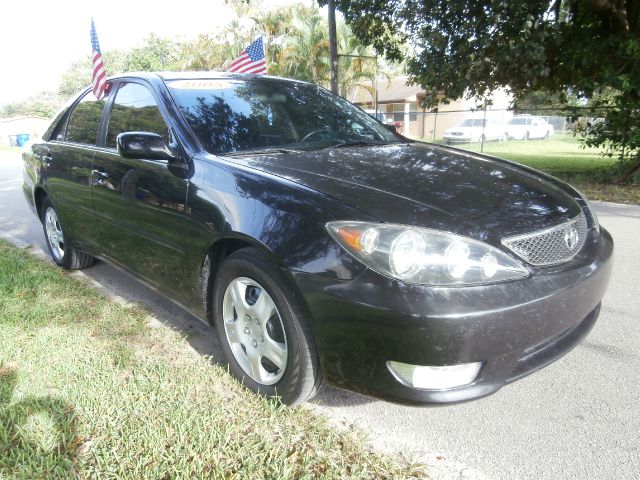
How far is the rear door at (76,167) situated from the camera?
355cm

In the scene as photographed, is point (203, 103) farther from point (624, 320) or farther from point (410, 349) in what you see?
point (624, 320)

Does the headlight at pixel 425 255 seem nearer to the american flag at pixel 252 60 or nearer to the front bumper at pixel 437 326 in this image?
the front bumper at pixel 437 326

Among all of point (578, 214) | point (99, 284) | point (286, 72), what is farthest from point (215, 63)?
point (578, 214)

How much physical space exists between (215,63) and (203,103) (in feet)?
100

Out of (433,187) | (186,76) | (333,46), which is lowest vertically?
(433,187)

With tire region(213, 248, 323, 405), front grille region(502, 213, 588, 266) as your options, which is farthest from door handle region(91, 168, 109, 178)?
front grille region(502, 213, 588, 266)

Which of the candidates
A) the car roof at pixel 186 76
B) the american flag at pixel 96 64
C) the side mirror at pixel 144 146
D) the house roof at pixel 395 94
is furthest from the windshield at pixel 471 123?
the side mirror at pixel 144 146

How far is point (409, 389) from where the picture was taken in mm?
1854

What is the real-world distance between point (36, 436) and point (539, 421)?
214 centimetres

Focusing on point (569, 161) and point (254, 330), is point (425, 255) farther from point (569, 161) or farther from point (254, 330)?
point (569, 161)

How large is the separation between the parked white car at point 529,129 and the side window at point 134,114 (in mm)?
18416

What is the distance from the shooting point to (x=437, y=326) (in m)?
1.72

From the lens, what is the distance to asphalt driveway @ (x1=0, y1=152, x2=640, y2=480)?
6.34 feet

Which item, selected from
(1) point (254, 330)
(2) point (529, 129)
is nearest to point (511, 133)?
(2) point (529, 129)
